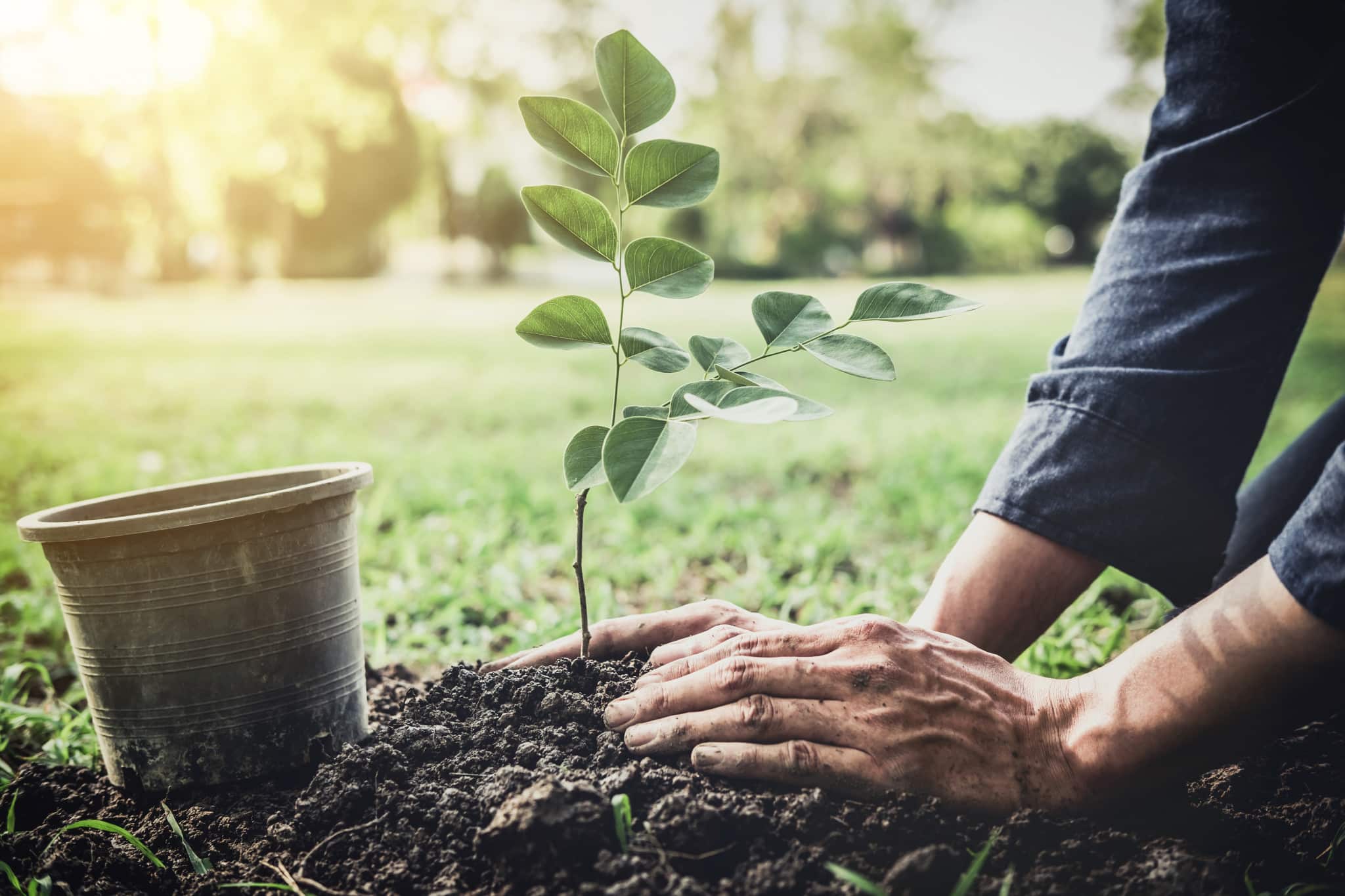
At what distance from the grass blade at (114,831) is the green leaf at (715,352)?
41.4 inches

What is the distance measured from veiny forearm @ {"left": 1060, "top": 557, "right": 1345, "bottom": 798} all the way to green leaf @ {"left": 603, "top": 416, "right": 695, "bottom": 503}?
0.71m

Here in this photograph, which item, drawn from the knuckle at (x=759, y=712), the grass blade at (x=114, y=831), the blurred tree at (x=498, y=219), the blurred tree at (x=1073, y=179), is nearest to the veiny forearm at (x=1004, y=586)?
the knuckle at (x=759, y=712)

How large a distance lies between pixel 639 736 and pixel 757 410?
1.81ft

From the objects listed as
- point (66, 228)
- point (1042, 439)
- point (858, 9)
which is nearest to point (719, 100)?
point (858, 9)

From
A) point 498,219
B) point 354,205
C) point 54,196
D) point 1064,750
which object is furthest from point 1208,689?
point 354,205

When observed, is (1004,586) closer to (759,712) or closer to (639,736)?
(759,712)

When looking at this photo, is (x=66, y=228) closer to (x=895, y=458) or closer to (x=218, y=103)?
(x=218, y=103)

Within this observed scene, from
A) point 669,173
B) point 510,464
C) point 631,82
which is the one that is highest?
point 631,82

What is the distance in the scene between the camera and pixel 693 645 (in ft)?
4.67

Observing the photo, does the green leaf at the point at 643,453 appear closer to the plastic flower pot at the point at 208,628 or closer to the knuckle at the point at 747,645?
the knuckle at the point at 747,645

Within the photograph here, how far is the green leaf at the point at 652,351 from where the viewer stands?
1.28 m

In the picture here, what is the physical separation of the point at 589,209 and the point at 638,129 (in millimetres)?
129

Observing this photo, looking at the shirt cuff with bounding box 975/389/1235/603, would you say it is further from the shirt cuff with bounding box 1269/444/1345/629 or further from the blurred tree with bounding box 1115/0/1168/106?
the blurred tree with bounding box 1115/0/1168/106

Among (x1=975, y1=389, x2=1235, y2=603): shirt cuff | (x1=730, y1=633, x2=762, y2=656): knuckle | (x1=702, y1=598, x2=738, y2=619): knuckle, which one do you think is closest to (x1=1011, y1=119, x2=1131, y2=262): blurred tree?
(x1=975, y1=389, x2=1235, y2=603): shirt cuff
